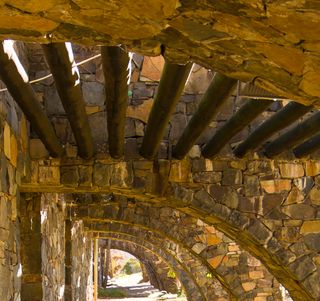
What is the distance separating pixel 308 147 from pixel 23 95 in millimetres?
2483

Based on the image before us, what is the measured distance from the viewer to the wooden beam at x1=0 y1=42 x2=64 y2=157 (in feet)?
8.26

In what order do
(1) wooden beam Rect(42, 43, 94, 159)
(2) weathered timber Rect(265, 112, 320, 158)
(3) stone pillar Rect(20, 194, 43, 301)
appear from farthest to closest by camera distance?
(3) stone pillar Rect(20, 194, 43, 301) < (2) weathered timber Rect(265, 112, 320, 158) < (1) wooden beam Rect(42, 43, 94, 159)

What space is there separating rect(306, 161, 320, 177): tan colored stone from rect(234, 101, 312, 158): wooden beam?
2.11 feet

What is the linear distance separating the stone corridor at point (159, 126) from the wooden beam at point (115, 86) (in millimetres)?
11

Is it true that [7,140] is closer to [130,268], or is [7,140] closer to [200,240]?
[200,240]

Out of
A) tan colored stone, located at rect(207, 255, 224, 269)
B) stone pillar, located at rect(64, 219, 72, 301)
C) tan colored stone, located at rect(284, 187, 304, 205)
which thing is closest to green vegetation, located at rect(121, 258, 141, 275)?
tan colored stone, located at rect(207, 255, 224, 269)

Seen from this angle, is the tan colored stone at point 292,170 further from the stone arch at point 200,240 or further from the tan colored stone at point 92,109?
the stone arch at point 200,240

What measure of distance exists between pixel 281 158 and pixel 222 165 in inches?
20.2

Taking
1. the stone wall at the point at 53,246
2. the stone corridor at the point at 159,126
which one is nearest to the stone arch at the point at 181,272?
the stone corridor at the point at 159,126

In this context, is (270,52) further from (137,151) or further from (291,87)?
(137,151)

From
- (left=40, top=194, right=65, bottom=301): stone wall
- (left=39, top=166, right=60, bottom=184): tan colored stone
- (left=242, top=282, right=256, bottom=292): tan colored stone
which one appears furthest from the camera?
(left=242, top=282, right=256, bottom=292): tan colored stone

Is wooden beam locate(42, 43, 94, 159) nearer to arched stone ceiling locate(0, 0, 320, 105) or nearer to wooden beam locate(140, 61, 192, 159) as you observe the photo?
wooden beam locate(140, 61, 192, 159)

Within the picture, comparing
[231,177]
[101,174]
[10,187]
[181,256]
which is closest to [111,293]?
[181,256]

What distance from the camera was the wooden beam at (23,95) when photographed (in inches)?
99.2
